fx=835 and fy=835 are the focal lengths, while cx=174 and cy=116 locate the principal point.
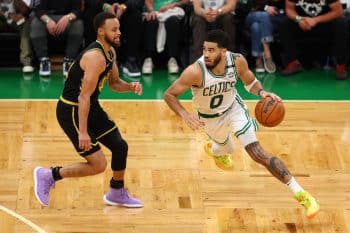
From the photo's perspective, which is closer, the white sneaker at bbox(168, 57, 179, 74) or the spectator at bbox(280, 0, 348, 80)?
the spectator at bbox(280, 0, 348, 80)

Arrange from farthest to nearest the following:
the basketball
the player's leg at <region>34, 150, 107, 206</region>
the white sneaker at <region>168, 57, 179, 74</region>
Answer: the white sneaker at <region>168, 57, 179, 74</region> → the basketball → the player's leg at <region>34, 150, 107, 206</region>

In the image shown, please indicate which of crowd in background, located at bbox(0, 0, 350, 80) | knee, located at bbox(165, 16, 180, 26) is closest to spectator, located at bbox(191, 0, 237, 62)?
crowd in background, located at bbox(0, 0, 350, 80)

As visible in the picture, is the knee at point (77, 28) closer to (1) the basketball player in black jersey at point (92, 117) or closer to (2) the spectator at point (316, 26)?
(2) the spectator at point (316, 26)

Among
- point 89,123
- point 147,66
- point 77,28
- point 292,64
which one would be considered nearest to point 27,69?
point 77,28

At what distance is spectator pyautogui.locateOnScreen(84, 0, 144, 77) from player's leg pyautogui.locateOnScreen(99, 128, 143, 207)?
384 cm

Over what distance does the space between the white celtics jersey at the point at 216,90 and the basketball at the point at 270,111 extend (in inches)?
11.1

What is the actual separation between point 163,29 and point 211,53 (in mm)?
4151

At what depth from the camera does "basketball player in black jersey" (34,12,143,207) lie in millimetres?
7055

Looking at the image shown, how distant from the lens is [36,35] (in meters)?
11.1

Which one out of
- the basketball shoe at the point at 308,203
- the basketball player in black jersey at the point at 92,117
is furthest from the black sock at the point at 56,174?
the basketball shoe at the point at 308,203

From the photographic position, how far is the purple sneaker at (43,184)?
753 cm

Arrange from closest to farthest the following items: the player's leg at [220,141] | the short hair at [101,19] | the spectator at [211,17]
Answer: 1. the short hair at [101,19]
2. the player's leg at [220,141]
3. the spectator at [211,17]

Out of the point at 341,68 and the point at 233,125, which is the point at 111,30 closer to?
the point at 233,125

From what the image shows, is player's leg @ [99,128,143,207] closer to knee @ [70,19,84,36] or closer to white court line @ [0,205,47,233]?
white court line @ [0,205,47,233]
